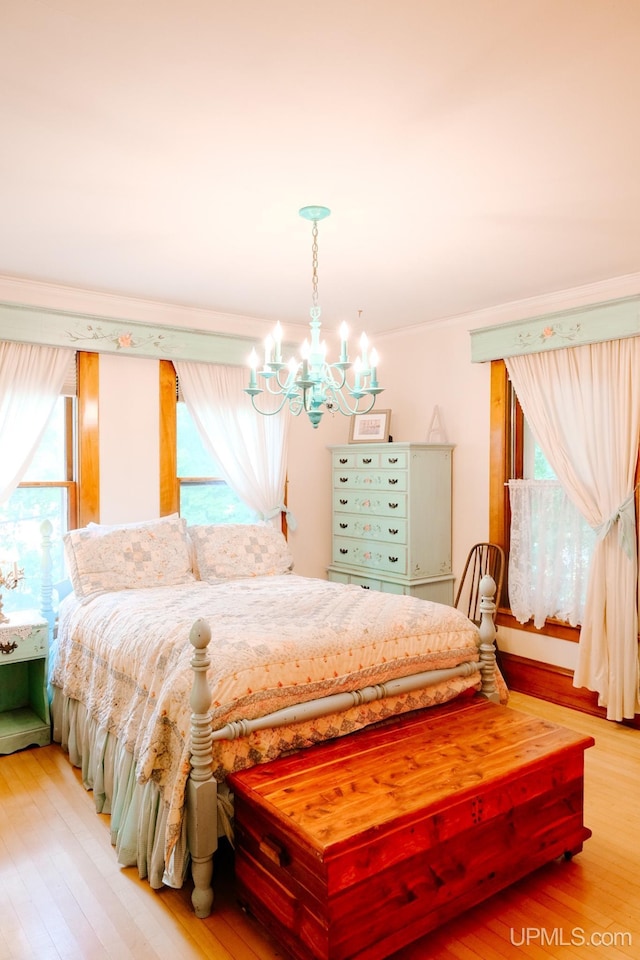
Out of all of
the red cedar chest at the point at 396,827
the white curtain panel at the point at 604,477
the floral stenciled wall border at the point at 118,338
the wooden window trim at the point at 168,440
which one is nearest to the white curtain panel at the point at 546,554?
the white curtain panel at the point at 604,477

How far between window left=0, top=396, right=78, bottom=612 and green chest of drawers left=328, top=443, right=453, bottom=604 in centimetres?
205

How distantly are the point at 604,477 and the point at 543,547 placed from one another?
25.2 inches

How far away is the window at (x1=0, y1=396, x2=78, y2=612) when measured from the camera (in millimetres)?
3930

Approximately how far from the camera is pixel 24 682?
3814 mm

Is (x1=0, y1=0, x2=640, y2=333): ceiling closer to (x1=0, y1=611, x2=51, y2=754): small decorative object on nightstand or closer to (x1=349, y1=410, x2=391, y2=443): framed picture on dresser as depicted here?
(x1=349, y1=410, x2=391, y2=443): framed picture on dresser

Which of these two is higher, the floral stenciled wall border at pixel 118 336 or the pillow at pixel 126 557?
the floral stenciled wall border at pixel 118 336

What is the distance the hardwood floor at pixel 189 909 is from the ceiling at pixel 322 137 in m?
2.61

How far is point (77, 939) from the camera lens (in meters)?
2.09

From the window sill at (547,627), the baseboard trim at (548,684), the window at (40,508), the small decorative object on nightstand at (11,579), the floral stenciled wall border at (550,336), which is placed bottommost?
the baseboard trim at (548,684)

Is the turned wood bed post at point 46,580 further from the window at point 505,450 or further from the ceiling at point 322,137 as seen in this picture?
the window at point 505,450

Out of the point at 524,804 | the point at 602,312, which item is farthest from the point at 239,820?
the point at 602,312

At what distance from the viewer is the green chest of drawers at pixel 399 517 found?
4.60 metres

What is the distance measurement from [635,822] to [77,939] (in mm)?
2238

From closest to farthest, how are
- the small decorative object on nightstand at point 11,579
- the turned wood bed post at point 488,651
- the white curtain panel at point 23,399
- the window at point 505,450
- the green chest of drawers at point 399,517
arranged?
the turned wood bed post at point 488,651 → the small decorative object on nightstand at point 11,579 → the white curtain panel at point 23,399 → the window at point 505,450 → the green chest of drawers at point 399,517
